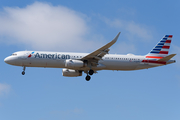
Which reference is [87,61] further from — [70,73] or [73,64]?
[70,73]

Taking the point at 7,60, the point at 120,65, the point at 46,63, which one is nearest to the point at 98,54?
the point at 120,65

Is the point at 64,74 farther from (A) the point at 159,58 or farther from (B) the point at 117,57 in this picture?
(A) the point at 159,58

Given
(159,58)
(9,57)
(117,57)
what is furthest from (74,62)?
(159,58)

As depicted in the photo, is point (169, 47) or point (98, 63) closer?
point (98, 63)

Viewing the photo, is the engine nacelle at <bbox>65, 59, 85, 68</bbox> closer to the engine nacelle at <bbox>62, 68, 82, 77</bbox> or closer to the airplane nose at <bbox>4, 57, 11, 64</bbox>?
the engine nacelle at <bbox>62, 68, 82, 77</bbox>

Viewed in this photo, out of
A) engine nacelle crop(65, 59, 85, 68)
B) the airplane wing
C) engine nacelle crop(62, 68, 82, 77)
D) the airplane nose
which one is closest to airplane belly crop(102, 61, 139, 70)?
the airplane wing

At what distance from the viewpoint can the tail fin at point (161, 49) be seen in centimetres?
5308

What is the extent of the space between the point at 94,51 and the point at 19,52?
11.8 m

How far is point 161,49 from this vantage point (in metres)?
54.2

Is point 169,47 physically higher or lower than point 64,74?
higher

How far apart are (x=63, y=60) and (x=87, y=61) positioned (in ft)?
12.3

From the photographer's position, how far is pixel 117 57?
165ft

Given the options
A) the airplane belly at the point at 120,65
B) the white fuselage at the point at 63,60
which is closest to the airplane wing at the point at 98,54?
the white fuselage at the point at 63,60

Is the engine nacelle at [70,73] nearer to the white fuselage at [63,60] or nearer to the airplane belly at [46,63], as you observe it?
the white fuselage at [63,60]
